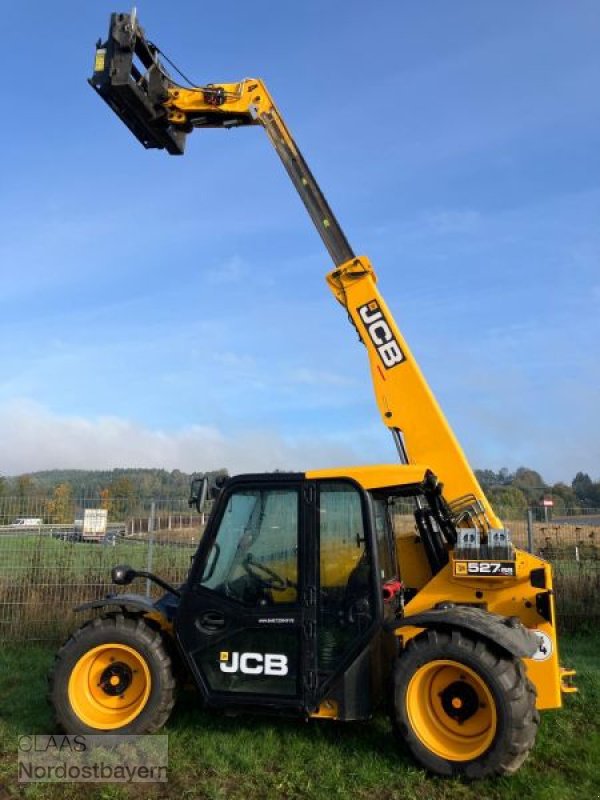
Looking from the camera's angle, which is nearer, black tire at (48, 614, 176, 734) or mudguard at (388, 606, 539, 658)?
mudguard at (388, 606, 539, 658)

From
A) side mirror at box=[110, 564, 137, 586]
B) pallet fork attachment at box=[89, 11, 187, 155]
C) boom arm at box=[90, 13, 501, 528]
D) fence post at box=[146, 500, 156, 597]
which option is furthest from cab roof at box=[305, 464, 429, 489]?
fence post at box=[146, 500, 156, 597]

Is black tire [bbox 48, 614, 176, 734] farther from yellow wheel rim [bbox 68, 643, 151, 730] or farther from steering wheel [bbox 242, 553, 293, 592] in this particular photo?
steering wheel [bbox 242, 553, 293, 592]

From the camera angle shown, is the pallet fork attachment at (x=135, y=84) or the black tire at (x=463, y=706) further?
the pallet fork attachment at (x=135, y=84)

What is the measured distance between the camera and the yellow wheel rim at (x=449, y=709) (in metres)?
4.50

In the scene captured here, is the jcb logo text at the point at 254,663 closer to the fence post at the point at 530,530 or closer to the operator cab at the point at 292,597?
the operator cab at the point at 292,597

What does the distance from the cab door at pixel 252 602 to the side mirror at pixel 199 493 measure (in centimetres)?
35

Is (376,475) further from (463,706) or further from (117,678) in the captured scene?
(117,678)

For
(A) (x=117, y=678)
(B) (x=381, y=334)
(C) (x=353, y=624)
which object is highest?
(B) (x=381, y=334)

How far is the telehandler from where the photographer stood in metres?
4.54

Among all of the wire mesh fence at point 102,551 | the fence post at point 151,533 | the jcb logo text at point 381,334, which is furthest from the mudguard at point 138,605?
the fence post at point 151,533

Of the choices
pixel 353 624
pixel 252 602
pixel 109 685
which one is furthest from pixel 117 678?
pixel 353 624

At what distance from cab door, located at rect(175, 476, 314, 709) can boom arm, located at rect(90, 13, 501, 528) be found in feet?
4.60

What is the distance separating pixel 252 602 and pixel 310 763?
1169 mm

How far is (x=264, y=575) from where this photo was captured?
16.8ft
